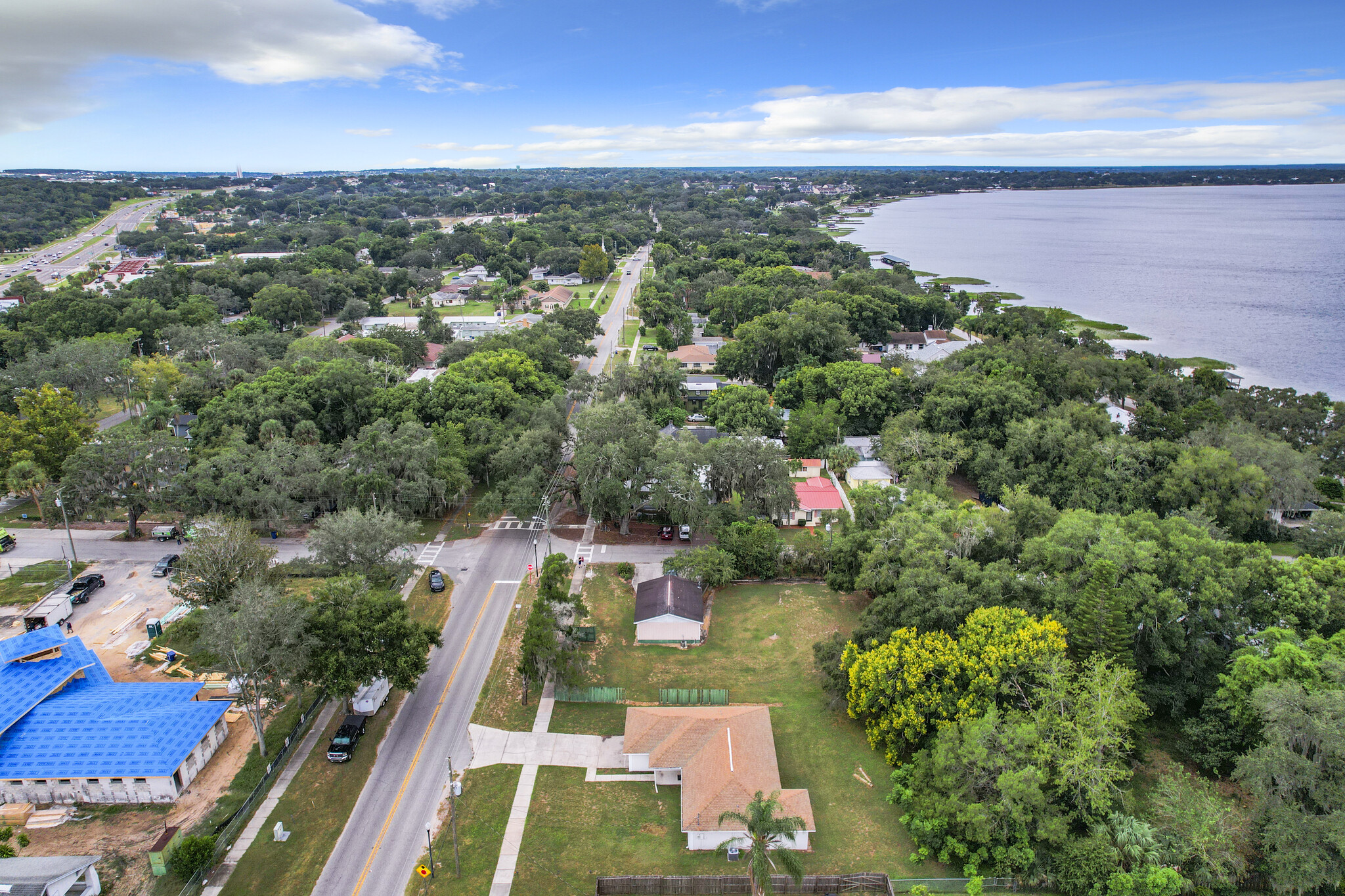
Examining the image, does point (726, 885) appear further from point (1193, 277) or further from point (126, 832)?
point (1193, 277)

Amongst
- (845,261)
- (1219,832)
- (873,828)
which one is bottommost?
(873,828)

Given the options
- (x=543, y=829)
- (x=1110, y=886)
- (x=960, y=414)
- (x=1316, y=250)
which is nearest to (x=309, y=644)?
(x=543, y=829)

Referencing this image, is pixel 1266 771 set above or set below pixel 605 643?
above

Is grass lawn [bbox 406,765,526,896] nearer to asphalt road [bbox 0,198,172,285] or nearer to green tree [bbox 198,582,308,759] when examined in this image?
green tree [bbox 198,582,308,759]

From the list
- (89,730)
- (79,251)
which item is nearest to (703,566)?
(89,730)

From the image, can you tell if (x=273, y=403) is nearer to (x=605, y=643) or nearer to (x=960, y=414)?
(x=605, y=643)

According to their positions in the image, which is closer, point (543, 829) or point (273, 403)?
point (543, 829)

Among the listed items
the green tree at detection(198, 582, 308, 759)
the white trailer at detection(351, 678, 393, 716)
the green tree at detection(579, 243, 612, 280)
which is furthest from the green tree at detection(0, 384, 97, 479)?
the green tree at detection(579, 243, 612, 280)
